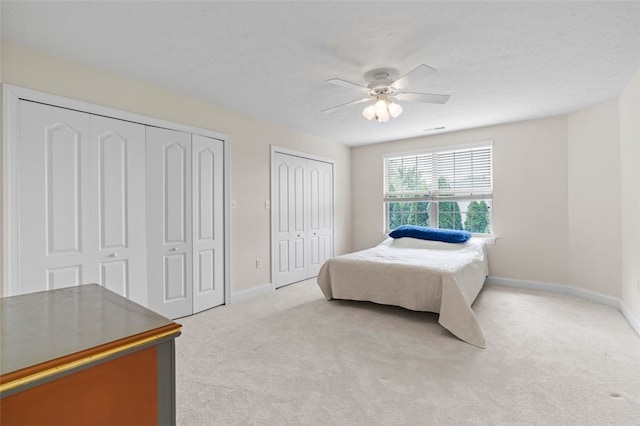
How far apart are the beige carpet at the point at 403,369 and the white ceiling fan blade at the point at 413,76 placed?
2.16m

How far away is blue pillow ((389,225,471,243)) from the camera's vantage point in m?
4.40

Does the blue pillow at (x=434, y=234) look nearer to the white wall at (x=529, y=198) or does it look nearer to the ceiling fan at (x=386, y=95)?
the white wall at (x=529, y=198)

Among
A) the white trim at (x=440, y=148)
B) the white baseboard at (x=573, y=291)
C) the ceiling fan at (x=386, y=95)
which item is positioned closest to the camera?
the ceiling fan at (x=386, y=95)

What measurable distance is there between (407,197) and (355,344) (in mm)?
3382

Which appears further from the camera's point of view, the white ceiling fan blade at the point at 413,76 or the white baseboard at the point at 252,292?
the white baseboard at the point at 252,292

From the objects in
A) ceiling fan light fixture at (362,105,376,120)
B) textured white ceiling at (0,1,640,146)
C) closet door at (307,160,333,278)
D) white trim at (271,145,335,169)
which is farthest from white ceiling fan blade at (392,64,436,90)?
closet door at (307,160,333,278)

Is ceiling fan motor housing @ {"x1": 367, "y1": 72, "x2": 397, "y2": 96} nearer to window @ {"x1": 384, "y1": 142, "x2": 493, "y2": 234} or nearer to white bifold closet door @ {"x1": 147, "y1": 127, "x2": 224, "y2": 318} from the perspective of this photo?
white bifold closet door @ {"x1": 147, "y1": 127, "x2": 224, "y2": 318}

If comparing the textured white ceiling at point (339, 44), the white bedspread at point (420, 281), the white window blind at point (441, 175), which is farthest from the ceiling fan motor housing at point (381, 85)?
the white window blind at point (441, 175)

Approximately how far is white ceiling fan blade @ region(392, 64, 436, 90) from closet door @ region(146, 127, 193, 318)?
2272mm

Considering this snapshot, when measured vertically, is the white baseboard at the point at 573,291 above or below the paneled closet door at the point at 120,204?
below

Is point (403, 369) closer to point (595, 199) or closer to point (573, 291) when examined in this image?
point (573, 291)

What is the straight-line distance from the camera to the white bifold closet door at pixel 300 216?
4.49 meters

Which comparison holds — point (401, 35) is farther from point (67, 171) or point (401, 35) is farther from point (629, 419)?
point (67, 171)

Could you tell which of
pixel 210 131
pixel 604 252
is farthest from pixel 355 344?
pixel 604 252
